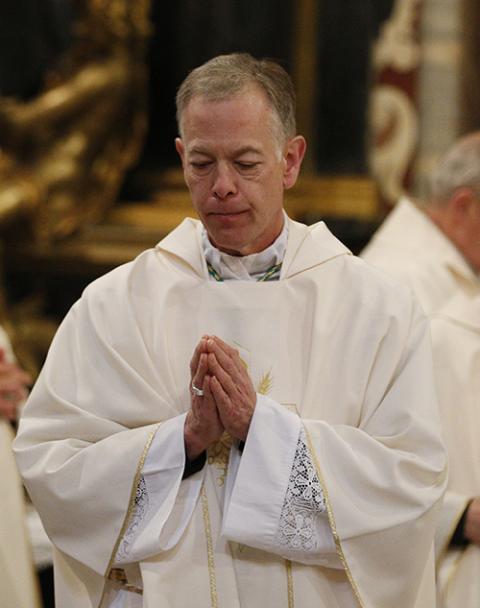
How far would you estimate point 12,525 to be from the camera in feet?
15.0

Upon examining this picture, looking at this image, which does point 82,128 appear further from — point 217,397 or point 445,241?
point 217,397

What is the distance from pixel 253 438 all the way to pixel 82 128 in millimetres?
5029

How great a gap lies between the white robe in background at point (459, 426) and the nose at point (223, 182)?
116 centimetres

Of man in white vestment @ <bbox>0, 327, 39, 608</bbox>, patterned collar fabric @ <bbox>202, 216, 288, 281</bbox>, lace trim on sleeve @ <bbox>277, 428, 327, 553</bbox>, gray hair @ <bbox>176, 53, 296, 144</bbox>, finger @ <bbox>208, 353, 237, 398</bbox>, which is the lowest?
man in white vestment @ <bbox>0, 327, 39, 608</bbox>

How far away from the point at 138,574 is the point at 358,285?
2.92 feet

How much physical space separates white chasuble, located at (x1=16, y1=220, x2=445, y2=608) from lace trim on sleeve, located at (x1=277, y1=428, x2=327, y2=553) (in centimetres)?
1

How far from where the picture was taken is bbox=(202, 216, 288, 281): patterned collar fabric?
10.7ft

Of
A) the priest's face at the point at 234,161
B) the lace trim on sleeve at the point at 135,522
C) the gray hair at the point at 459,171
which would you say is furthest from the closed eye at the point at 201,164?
the gray hair at the point at 459,171

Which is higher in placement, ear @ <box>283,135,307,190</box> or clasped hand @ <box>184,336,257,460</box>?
ear @ <box>283,135,307,190</box>

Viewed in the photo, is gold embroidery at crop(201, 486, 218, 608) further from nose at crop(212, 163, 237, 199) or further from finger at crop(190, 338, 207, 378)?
nose at crop(212, 163, 237, 199)

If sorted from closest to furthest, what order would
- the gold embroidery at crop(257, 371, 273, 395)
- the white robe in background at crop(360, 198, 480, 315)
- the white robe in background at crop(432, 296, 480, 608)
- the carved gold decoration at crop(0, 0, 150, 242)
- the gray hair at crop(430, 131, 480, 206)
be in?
the gold embroidery at crop(257, 371, 273, 395) < the white robe in background at crop(432, 296, 480, 608) < the gray hair at crop(430, 131, 480, 206) < the white robe in background at crop(360, 198, 480, 315) < the carved gold decoration at crop(0, 0, 150, 242)

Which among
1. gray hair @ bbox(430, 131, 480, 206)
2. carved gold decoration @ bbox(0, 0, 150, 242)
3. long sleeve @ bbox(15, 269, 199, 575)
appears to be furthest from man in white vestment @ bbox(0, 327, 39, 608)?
carved gold decoration @ bbox(0, 0, 150, 242)

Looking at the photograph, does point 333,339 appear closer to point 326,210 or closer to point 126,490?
point 126,490

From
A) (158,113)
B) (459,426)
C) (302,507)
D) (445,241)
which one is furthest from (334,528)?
(158,113)
